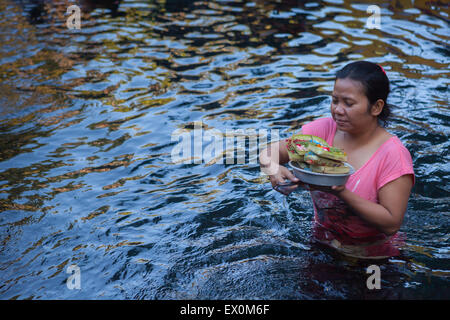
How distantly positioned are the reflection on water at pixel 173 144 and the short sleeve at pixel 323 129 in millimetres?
879

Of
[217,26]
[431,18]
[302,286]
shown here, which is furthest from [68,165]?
[431,18]

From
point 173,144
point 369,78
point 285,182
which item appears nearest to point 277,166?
point 285,182

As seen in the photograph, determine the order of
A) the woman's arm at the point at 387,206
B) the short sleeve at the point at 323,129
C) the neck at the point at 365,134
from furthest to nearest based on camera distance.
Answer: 1. the short sleeve at the point at 323,129
2. the neck at the point at 365,134
3. the woman's arm at the point at 387,206

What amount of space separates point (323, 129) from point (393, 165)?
636mm

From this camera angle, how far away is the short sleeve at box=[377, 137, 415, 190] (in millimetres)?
3018

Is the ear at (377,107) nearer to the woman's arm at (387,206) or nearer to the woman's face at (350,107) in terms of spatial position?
the woman's face at (350,107)

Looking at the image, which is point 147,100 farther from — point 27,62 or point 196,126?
point 27,62

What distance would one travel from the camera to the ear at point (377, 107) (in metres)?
3.14

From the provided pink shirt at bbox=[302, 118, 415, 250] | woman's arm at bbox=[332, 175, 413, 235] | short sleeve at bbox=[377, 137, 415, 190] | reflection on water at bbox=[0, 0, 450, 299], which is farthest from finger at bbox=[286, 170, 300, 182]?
reflection on water at bbox=[0, 0, 450, 299]

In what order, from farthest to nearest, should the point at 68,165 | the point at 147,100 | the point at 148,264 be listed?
the point at 147,100 < the point at 68,165 < the point at 148,264

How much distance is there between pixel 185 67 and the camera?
835 centimetres

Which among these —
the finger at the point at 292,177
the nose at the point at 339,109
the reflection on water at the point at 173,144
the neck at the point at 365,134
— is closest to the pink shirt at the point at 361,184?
the neck at the point at 365,134

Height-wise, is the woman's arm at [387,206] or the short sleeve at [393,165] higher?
the short sleeve at [393,165]

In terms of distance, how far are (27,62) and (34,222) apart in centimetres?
541
